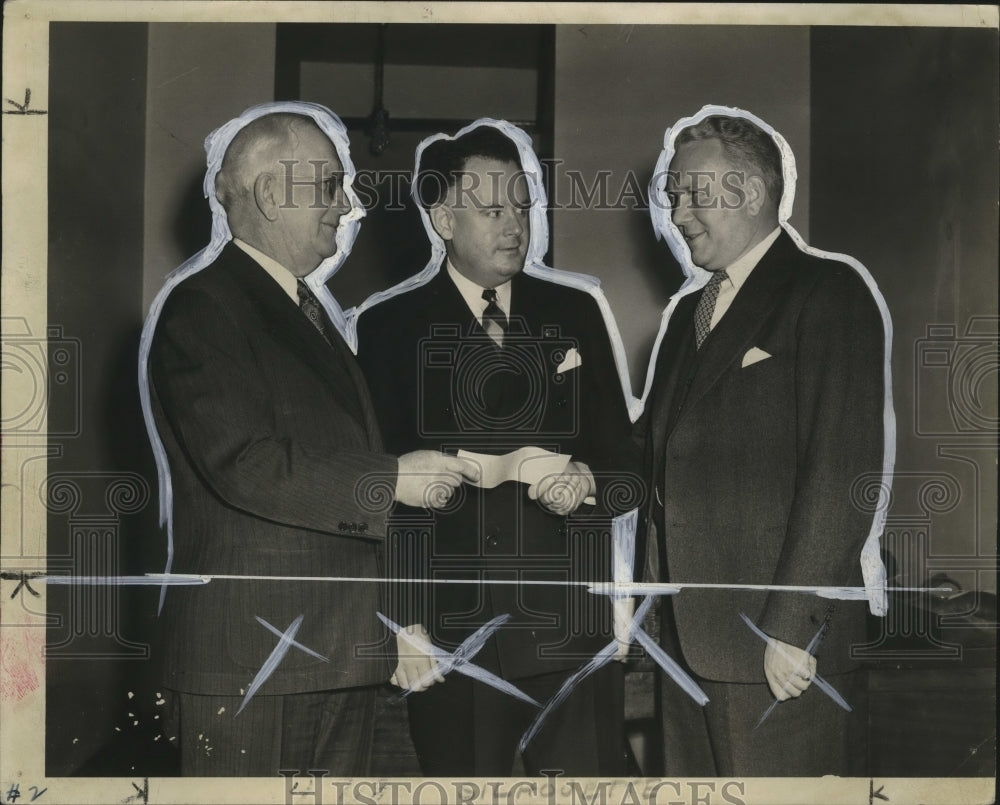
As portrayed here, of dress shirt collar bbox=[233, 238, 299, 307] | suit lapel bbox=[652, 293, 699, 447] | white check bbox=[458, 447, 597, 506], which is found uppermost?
dress shirt collar bbox=[233, 238, 299, 307]

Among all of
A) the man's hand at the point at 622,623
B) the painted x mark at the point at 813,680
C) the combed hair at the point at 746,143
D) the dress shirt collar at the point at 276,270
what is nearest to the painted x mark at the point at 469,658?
the man's hand at the point at 622,623

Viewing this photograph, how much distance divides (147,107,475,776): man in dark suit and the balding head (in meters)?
0.09

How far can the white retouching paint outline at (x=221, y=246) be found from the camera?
3.25 metres

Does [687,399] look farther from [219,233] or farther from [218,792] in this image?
[218,792]

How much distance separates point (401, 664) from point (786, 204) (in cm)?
165

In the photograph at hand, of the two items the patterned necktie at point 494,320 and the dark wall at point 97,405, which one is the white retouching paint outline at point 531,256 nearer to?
the patterned necktie at point 494,320

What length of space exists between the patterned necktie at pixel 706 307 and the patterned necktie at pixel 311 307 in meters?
1.01

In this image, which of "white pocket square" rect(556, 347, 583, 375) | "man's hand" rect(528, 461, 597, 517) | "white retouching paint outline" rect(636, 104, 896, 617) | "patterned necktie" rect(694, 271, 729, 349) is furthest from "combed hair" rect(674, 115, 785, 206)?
"man's hand" rect(528, 461, 597, 517)

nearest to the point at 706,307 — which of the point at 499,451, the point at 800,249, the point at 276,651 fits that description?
the point at 800,249

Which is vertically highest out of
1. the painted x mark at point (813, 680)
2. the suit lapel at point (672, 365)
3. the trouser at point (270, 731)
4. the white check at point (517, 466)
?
the suit lapel at point (672, 365)

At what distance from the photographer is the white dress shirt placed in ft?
10.7

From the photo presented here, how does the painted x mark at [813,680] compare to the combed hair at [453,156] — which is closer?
the painted x mark at [813,680]

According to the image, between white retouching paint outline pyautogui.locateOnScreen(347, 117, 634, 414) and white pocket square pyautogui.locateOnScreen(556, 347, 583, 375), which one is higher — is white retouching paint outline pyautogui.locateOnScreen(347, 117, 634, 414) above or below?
above

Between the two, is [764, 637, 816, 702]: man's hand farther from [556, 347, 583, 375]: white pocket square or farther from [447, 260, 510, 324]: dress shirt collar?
[447, 260, 510, 324]: dress shirt collar
